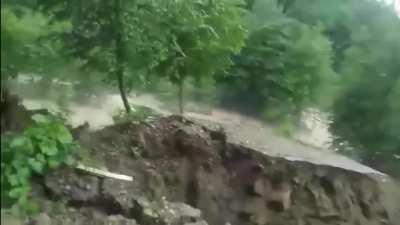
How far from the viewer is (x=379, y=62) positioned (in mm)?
7594

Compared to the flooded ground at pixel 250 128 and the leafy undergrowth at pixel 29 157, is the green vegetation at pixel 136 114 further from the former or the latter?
the leafy undergrowth at pixel 29 157

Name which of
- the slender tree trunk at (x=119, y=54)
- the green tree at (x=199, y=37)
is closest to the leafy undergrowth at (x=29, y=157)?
the slender tree trunk at (x=119, y=54)

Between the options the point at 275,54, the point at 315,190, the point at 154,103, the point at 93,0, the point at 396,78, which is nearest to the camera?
the point at 93,0

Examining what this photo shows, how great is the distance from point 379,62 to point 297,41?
112 cm

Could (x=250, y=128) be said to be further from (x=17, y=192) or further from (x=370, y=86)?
(x=17, y=192)

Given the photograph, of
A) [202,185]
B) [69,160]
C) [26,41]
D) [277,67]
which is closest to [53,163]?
[69,160]

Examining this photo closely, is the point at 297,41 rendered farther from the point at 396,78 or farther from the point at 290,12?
the point at 396,78

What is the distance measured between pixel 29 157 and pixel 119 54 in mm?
1930

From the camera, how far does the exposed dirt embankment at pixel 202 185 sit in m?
4.34

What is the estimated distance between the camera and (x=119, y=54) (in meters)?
4.98

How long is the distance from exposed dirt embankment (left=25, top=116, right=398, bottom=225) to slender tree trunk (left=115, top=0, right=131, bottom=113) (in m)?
0.25

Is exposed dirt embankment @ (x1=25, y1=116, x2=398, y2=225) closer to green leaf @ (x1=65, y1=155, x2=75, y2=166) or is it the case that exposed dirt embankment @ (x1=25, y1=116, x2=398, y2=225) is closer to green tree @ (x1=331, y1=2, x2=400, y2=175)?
green leaf @ (x1=65, y1=155, x2=75, y2=166)

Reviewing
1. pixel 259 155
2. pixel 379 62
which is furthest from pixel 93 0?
pixel 379 62

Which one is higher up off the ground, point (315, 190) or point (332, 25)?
point (332, 25)
